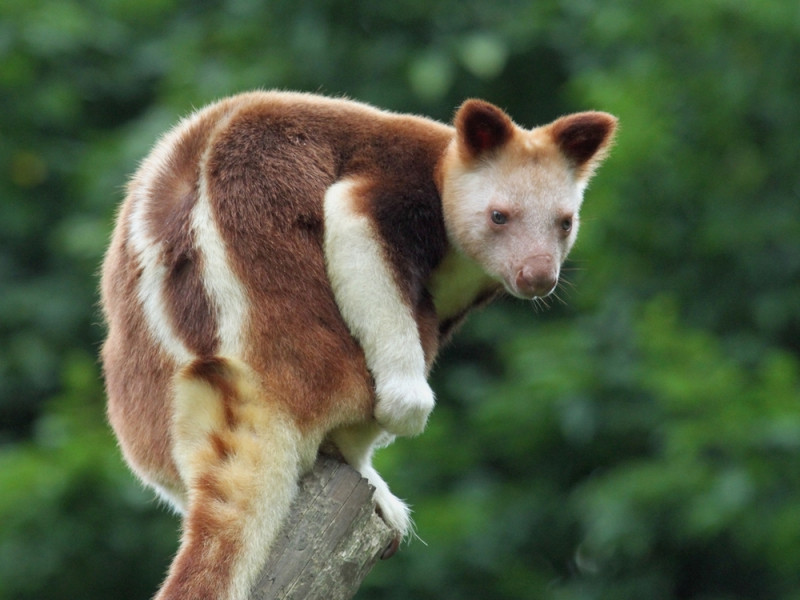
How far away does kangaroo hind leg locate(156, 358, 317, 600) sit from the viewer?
4457 millimetres

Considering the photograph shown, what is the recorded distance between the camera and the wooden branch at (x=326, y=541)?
4.62m

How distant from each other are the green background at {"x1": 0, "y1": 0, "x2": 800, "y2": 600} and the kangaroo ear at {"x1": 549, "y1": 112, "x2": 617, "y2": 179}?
443 cm

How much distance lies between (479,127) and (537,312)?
6666 mm

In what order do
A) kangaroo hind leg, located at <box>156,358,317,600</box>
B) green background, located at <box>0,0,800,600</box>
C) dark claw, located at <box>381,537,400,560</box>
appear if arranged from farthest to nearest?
green background, located at <box>0,0,800,600</box>, dark claw, located at <box>381,537,400,560</box>, kangaroo hind leg, located at <box>156,358,317,600</box>

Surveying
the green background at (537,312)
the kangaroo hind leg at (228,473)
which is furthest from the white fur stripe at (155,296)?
the green background at (537,312)

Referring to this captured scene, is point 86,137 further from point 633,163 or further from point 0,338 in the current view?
point 633,163

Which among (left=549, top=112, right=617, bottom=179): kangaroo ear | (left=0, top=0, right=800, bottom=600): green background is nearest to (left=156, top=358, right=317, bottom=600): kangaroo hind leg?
(left=549, top=112, right=617, bottom=179): kangaroo ear

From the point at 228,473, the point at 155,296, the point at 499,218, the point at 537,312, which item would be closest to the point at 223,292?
the point at 155,296

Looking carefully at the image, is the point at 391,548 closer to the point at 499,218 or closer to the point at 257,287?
the point at 257,287

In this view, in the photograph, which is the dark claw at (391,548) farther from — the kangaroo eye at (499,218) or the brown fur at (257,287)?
the kangaroo eye at (499,218)

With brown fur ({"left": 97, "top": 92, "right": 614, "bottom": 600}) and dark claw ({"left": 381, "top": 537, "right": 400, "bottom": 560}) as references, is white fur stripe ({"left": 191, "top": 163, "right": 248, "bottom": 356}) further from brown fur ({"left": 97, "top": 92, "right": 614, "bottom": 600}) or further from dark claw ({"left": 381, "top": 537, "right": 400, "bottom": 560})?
dark claw ({"left": 381, "top": 537, "right": 400, "bottom": 560})

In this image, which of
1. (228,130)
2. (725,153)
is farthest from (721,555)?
(228,130)

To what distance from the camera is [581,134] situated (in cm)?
544

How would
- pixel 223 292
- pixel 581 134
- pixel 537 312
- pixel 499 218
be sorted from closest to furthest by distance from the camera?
pixel 223 292 < pixel 499 218 < pixel 581 134 < pixel 537 312
